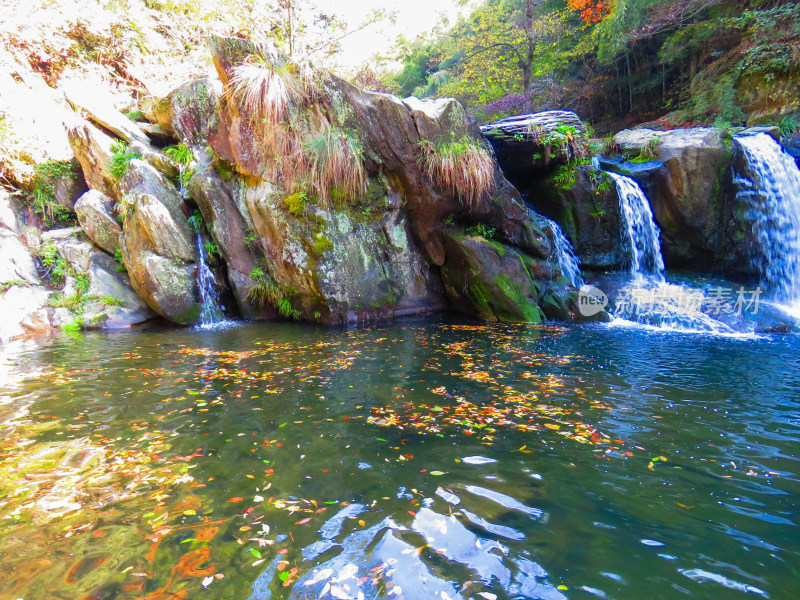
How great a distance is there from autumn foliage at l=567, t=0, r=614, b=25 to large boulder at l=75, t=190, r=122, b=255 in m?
16.9

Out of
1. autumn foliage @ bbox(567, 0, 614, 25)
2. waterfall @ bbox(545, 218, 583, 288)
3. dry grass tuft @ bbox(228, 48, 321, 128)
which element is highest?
autumn foliage @ bbox(567, 0, 614, 25)

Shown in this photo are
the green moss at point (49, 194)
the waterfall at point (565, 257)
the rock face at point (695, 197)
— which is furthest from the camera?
the green moss at point (49, 194)

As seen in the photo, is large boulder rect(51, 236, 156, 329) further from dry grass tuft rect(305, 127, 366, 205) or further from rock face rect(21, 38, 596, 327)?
dry grass tuft rect(305, 127, 366, 205)

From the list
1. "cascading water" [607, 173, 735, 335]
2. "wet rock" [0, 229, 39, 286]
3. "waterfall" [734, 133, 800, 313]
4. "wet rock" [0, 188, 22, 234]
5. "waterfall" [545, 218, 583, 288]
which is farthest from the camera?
"wet rock" [0, 188, 22, 234]

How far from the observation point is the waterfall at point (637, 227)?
32.9 ft

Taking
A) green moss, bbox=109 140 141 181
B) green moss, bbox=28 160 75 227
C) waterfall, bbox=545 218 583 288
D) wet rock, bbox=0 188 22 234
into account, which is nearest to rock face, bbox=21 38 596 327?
green moss, bbox=109 140 141 181

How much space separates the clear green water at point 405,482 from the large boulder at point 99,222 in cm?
614

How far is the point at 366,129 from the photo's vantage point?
877cm

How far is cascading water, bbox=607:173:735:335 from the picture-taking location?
7930 millimetres

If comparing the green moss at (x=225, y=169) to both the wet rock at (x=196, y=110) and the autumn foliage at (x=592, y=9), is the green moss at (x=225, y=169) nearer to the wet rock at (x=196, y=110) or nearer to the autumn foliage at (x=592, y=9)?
the wet rock at (x=196, y=110)

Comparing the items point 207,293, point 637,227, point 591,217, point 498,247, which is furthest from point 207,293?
point 637,227

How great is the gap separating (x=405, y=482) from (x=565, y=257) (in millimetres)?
8846

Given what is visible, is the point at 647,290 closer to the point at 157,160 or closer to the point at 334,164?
the point at 334,164

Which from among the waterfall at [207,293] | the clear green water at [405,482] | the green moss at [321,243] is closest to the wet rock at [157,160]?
the waterfall at [207,293]
